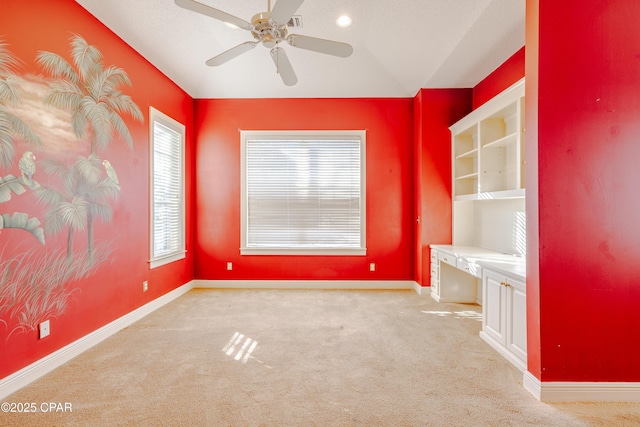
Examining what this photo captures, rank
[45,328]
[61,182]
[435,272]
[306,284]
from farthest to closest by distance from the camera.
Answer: [306,284] < [435,272] < [61,182] < [45,328]

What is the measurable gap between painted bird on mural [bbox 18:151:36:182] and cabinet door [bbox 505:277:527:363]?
12.4 ft

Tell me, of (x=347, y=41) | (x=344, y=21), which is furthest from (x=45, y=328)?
(x=347, y=41)

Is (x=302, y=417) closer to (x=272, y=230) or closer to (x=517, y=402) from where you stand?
Answer: (x=517, y=402)

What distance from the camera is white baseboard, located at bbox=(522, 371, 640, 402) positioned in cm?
198

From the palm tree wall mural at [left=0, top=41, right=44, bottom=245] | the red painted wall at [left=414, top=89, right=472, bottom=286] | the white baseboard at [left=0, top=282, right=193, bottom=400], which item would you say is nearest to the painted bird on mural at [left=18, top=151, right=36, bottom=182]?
the palm tree wall mural at [left=0, top=41, right=44, bottom=245]

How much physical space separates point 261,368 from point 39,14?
10.6 ft

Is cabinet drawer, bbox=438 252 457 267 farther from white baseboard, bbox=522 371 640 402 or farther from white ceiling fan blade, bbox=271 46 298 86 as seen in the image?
white ceiling fan blade, bbox=271 46 298 86

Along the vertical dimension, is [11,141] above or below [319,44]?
below

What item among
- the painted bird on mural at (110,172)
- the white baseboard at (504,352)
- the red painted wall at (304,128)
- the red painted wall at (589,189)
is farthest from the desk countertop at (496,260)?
the painted bird on mural at (110,172)

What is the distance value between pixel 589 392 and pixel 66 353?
3928 mm

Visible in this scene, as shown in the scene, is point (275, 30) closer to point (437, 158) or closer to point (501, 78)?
point (501, 78)

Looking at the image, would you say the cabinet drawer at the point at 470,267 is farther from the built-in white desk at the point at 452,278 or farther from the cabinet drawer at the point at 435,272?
the cabinet drawer at the point at 435,272

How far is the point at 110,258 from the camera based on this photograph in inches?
120

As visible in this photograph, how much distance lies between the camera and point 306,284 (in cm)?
484
